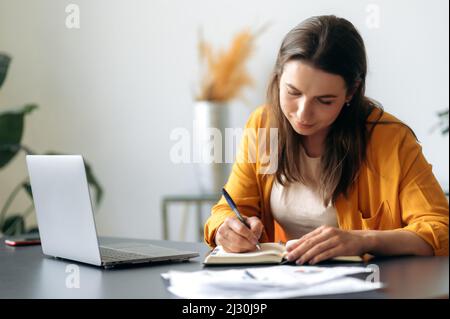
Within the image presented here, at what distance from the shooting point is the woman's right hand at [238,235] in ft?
4.56

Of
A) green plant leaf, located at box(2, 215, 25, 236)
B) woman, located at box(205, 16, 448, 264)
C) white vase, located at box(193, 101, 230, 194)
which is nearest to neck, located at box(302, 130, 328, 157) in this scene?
woman, located at box(205, 16, 448, 264)

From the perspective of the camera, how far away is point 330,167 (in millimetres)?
1690

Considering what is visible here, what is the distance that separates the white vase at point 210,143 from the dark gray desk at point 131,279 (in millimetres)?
1669

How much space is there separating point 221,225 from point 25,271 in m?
0.41

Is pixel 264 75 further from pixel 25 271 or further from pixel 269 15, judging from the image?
pixel 25 271

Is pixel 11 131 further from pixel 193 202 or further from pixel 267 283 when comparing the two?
pixel 267 283

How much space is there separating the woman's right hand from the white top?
0.87ft

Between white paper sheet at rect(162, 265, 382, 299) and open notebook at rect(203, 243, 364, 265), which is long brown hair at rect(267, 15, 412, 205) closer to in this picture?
open notebook at rect(203, 243, 364, 265)

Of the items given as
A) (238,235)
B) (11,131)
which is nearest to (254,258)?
(238,235)

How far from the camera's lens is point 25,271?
1.36 m

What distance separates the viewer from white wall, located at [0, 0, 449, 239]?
3336 mm

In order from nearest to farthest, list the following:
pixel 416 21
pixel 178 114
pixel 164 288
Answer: pixel 164 288 → pixel 416 21 → pixel 178 114

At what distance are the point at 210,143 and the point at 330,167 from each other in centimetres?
158

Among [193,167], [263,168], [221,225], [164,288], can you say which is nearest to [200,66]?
[193,167]
